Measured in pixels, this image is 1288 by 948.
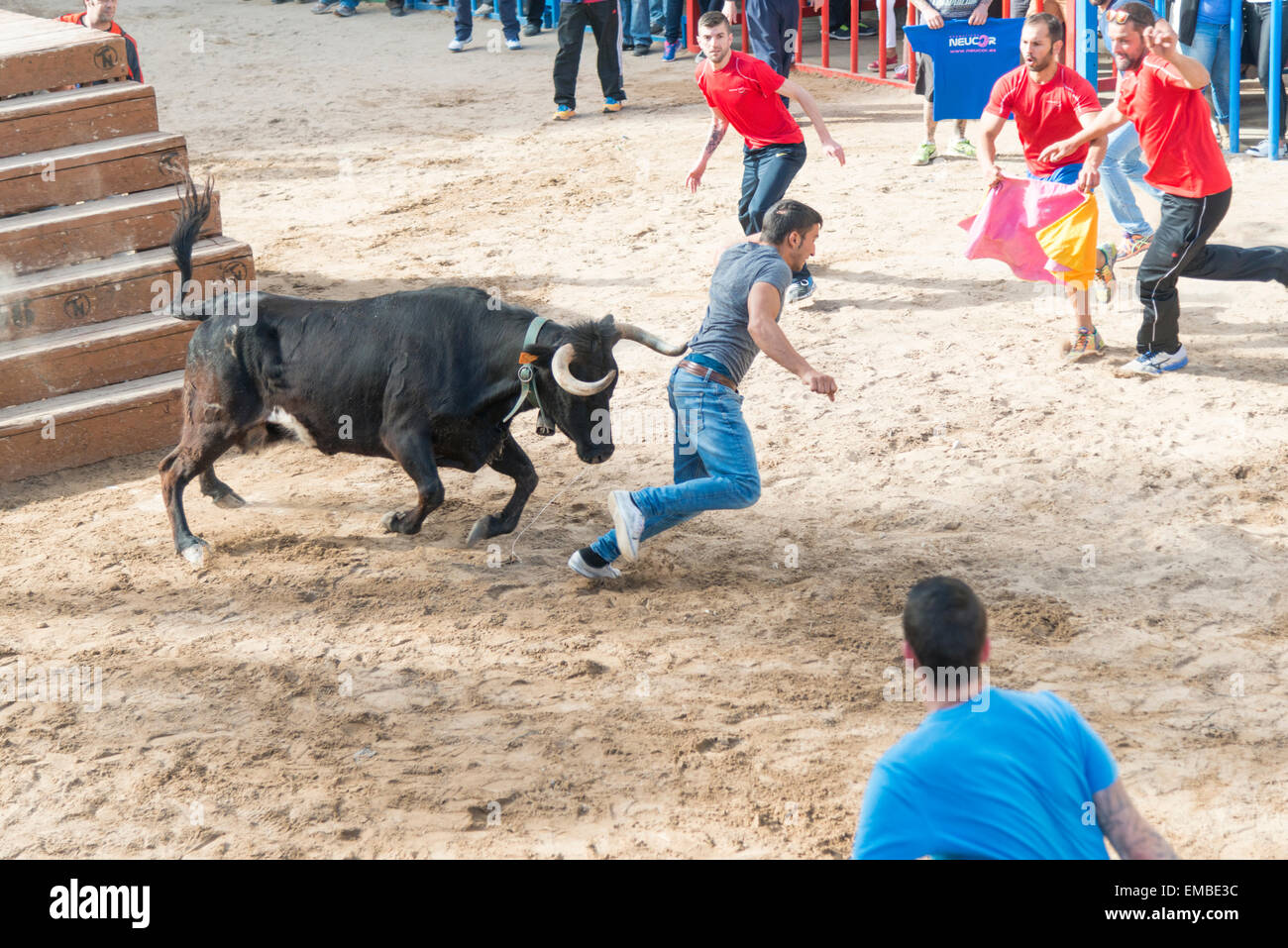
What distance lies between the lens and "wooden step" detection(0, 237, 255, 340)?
8.13 meters

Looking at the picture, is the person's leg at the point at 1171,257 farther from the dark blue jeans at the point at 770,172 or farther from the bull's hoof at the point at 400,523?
the bull's hoof at the point at 400,523

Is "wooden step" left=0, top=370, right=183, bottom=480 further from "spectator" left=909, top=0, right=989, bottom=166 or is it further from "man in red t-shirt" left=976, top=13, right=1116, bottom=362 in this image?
"spectator" left=909, top=0, right=989, bottom=166

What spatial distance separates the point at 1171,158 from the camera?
7184mm

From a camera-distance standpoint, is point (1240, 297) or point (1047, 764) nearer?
point (1047, 764)

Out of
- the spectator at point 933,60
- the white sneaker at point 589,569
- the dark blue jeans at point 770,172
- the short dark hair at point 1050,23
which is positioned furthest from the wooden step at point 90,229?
the spectator at point 933,60

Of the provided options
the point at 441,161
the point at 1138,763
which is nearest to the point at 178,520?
the point at 1138,763

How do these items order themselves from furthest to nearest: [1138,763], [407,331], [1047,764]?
[407,331], [1138,763], [1047,764]

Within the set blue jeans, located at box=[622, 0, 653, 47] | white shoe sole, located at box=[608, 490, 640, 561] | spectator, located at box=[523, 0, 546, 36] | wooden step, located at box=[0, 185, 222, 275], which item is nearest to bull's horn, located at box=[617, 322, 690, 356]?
white shoe sole, located at box=[608, 490, 640, 561]

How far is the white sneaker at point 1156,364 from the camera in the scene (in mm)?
7775

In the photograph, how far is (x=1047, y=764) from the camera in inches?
110

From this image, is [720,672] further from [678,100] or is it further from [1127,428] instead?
[678,100]

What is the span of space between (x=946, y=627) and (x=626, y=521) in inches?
113

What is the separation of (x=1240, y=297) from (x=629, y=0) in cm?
1114

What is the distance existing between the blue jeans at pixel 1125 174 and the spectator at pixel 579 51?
269 inches
